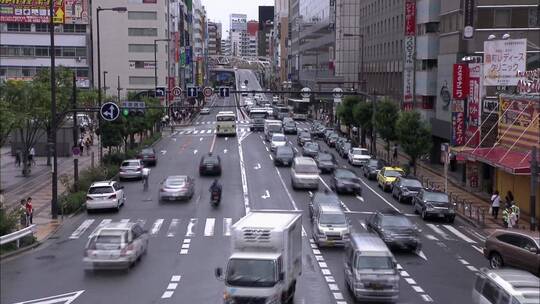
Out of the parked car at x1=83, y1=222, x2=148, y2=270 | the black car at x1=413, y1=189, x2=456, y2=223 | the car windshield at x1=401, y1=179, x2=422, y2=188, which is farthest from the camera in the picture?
the car windshield at x1=401, y1=179, x2=422, y2=188

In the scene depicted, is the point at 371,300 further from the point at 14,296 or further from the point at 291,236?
the point at 14,296

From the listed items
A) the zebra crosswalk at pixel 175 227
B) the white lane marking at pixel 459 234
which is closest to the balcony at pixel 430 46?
the white lane marking at pixel 459 234

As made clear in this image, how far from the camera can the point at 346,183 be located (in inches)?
1891

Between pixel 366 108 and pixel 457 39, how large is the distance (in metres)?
19.0

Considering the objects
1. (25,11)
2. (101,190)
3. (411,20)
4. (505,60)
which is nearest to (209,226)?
(101,190)

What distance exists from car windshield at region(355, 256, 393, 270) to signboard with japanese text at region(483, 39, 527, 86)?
81.9 ft

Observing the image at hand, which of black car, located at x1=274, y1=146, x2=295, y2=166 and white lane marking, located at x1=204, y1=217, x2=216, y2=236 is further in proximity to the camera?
black car, located at x1=274, y1=146, x2=295, y2=166

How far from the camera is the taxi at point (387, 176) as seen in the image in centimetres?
5044

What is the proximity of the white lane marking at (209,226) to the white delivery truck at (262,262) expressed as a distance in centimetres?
1234

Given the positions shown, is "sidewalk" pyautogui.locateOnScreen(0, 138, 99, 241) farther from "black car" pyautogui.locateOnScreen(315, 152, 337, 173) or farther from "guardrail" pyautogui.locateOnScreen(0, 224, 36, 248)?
"black car" pyautogui.locateOnScreen(315, 152, 337, 173)

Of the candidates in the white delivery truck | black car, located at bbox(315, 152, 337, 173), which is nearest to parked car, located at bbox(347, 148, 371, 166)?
black car, located at bbox(315, 152, 337, 173)

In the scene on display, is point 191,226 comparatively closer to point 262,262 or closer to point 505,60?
point 262,262

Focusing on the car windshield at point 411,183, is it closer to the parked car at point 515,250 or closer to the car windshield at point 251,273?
the parked car at point 515,250

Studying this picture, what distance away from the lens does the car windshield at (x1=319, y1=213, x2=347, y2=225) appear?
3216 cm
